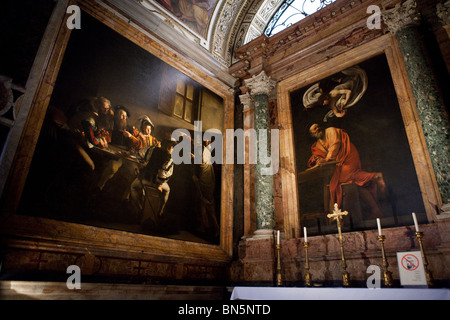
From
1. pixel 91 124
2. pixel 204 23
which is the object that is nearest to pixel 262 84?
pixel 204 23

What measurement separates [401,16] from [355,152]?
2627mm

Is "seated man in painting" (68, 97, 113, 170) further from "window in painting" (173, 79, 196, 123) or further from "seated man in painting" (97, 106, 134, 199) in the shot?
"window in painting" (173, 79, 196, 123)

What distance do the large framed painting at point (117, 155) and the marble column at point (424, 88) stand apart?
4096mm

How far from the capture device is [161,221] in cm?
571

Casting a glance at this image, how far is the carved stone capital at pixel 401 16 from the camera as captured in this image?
18.0ft

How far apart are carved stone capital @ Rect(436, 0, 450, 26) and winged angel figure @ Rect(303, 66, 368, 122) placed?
1.45 metres

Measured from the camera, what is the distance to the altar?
314cm

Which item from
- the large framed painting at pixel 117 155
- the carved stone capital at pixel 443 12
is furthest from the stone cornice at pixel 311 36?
the large framed painting at pixel 117 155

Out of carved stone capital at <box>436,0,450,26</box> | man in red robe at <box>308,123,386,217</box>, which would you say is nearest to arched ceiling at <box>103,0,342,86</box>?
man in red robe at <box>308,123,386,217</box>

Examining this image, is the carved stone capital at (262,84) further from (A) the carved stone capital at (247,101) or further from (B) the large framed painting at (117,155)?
(B) the large framed painting at (117,155)

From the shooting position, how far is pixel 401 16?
18.4 feet

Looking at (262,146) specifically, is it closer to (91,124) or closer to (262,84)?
(262,84)
